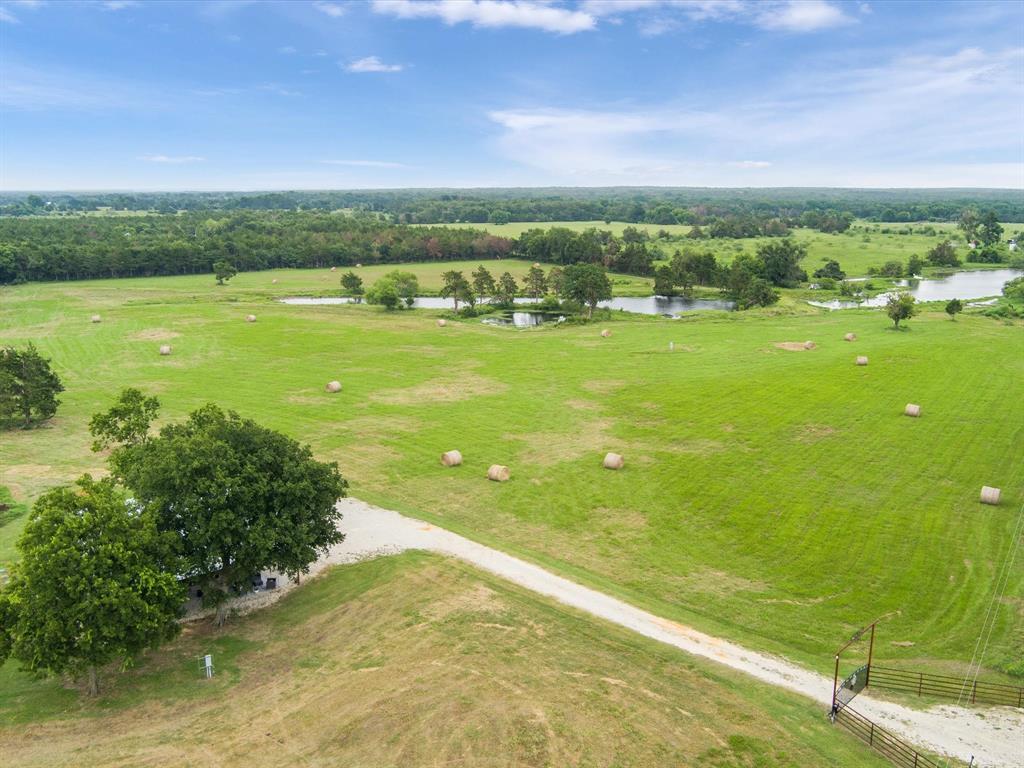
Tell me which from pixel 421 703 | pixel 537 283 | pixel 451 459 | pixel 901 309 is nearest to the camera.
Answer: pixel 421 703

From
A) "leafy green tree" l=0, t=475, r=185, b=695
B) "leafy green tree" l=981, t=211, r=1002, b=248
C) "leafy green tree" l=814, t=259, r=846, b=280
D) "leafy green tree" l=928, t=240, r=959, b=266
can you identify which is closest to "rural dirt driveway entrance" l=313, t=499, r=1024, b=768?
"leafy green tree" l=0, t=475, r=185, b=695

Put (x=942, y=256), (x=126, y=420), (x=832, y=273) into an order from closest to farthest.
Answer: (x=126, y=420), (x=832, y=273), (x=942, y=256)

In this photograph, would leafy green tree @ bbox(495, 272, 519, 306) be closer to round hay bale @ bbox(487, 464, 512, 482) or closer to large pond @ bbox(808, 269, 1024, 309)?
large pond @ bbox(808, 269, 1024, 309)

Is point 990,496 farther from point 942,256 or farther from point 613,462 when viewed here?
point 942,256

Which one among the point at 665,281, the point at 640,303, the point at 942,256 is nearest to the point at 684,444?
the point at 640,303

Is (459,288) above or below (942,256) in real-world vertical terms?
below

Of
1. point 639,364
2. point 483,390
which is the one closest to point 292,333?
point 483,390

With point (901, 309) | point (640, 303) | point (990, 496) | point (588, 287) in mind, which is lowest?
point (990, 496)

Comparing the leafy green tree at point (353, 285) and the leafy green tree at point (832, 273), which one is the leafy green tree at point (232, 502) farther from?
the leafy green tree at point (832, 273)
